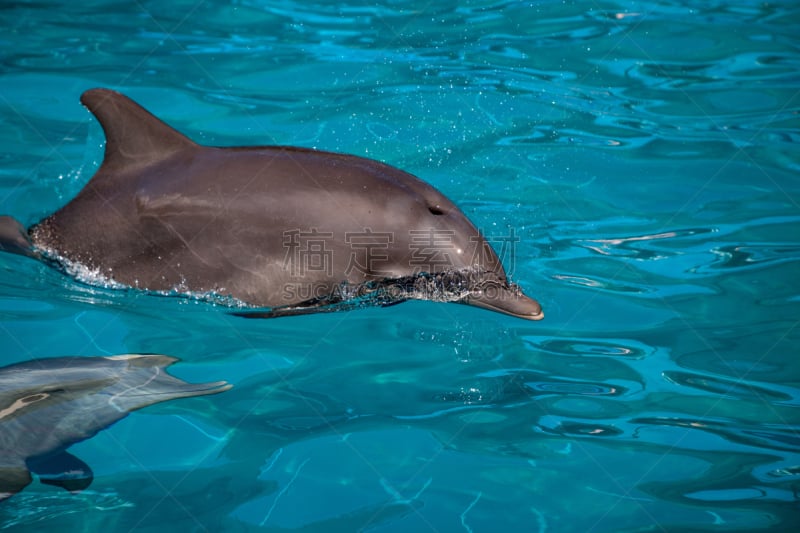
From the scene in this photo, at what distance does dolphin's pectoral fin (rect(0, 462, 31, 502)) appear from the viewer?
161 inches

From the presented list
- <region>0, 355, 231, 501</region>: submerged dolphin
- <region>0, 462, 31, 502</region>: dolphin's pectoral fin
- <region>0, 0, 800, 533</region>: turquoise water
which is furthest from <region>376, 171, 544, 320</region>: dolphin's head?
<region>0, 462, 31, 502</region>: dolphin's pectoral fin

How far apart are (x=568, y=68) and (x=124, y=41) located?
18.9 ft

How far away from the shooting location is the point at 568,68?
10328mm

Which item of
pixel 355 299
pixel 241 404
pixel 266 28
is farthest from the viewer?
pixel 266 28

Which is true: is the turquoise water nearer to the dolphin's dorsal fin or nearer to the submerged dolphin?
the submerged dolphin

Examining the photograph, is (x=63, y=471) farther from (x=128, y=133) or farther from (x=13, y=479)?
(x=128, y=133)

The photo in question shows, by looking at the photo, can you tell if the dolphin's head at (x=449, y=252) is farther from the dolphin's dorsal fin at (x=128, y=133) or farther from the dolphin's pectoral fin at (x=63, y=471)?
the dolphin's pectoral fin at (x=63, y=471)

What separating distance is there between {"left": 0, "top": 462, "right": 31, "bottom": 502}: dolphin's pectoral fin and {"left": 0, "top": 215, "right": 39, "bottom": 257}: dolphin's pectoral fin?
1938 millimetres

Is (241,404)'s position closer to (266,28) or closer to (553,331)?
(553,331)

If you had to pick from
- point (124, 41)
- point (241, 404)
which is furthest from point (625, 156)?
point (124, 41)

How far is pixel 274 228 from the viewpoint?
5035 millimetres

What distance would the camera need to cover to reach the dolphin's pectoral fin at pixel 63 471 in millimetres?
4242

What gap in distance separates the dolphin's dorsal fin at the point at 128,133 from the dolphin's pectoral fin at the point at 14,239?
3.16 feet

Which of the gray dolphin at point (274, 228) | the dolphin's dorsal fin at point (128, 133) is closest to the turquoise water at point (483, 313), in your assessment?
the gray dolphin at point (274, 228)
